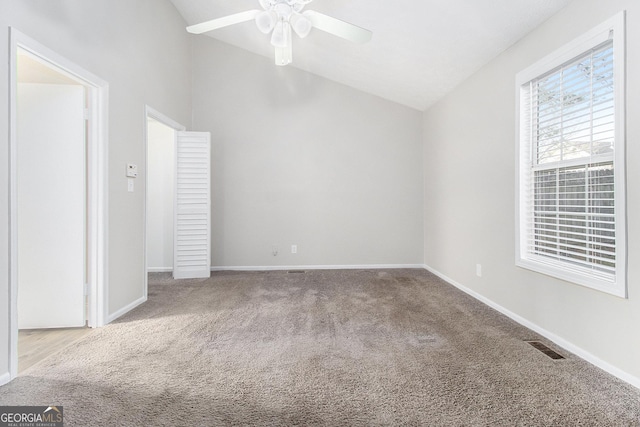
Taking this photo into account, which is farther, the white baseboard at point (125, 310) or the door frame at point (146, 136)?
the door frame at point (146, 136)

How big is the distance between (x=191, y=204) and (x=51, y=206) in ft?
5.88

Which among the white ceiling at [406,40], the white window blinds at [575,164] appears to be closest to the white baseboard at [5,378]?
the white window blinds at [575,164]

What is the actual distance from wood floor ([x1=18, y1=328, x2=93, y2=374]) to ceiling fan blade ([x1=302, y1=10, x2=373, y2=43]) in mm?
2952

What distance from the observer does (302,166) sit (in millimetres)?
4945

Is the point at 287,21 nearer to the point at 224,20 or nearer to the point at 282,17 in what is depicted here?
the point at 282,17

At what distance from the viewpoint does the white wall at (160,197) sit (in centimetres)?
485

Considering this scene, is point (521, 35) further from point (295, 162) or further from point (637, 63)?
point (295, 162)

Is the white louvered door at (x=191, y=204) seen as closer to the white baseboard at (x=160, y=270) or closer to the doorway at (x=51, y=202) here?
the white baseboard at (x=160, y=270)

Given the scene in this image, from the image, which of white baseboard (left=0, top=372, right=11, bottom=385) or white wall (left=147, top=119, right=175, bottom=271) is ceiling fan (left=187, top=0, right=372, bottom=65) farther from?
white wall (left=147, top=119, right=175, bottom=271)

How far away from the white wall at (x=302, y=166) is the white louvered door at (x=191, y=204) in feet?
1.81

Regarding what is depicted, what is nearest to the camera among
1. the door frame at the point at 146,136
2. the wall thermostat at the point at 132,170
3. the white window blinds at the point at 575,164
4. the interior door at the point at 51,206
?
the white window blinds at the point at 575,164

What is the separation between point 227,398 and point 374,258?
3.65 m

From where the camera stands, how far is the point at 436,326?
261 centimetres

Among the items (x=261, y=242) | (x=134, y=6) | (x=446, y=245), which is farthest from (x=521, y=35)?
(x=261, y=242)
